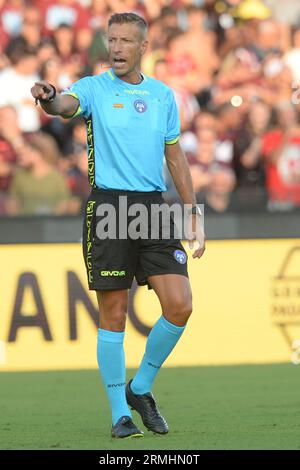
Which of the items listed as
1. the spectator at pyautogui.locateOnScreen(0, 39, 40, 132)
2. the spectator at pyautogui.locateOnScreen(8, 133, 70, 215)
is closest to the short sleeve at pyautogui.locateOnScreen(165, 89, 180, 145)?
the spectator at pyautogui.locateOnScreen(8, 133, 70, 215)

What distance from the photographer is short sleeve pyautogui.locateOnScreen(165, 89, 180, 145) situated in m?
6.12

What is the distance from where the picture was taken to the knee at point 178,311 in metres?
5.99

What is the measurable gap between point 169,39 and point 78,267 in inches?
151

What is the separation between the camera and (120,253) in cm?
598

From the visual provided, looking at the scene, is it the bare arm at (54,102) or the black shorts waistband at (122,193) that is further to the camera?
the black shorts waistband at (122,193)

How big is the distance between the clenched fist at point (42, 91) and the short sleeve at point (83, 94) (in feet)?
0.92

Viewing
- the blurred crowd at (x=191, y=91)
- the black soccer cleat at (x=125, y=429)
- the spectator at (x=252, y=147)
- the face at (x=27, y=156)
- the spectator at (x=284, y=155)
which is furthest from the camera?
the spectator at (x=252, y=147)

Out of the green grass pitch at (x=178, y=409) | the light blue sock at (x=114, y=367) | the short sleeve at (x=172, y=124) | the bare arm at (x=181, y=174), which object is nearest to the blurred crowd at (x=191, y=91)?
the green grass pitch at (x=178, y=409)

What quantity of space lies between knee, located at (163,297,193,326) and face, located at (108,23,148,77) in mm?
1246

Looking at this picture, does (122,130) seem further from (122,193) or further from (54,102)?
(54,102)

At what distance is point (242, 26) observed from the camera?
12.7 metres

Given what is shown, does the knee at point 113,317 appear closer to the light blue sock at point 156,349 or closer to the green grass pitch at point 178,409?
the light blue sock at point 156,349

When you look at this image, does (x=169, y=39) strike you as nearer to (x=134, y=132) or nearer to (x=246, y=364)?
(x=246, y=364)

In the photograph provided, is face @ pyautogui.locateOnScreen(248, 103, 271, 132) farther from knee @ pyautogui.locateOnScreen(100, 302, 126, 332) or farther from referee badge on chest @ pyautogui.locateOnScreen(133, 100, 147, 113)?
knee @ pyautogui.locateOnScreen(100, 302, 126, 332)
